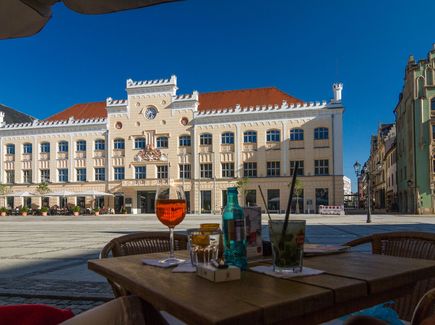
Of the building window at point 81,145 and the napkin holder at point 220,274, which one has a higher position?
the building window at point 81,145

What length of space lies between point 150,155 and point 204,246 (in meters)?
43.8

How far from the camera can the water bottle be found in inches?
68.4

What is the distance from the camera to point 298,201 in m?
40.8

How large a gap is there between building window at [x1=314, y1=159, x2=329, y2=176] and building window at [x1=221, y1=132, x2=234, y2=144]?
9191 millimetres

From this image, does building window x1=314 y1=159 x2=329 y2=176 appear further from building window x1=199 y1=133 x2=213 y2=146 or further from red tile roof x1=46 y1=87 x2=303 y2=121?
building window x1=199 y1=133 x2=213 y2=146

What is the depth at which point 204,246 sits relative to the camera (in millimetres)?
1724

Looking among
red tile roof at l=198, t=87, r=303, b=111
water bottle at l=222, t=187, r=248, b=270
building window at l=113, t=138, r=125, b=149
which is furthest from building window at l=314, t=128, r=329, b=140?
water bottle at l=222, t=187, r=248, b=270

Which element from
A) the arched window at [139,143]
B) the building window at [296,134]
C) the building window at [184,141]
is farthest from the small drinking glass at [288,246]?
the arched window at [139,143]

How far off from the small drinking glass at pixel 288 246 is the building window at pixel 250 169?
41.0 metres

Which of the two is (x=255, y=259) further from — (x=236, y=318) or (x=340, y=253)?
(x=236, y=318)

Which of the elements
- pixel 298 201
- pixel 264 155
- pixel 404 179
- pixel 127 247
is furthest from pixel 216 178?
pixel 127 247

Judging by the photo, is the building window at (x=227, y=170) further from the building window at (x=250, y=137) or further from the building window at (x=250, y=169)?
the building window at (x=250, y=137)

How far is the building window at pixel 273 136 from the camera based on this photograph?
138ft

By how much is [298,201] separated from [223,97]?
15373 mm
